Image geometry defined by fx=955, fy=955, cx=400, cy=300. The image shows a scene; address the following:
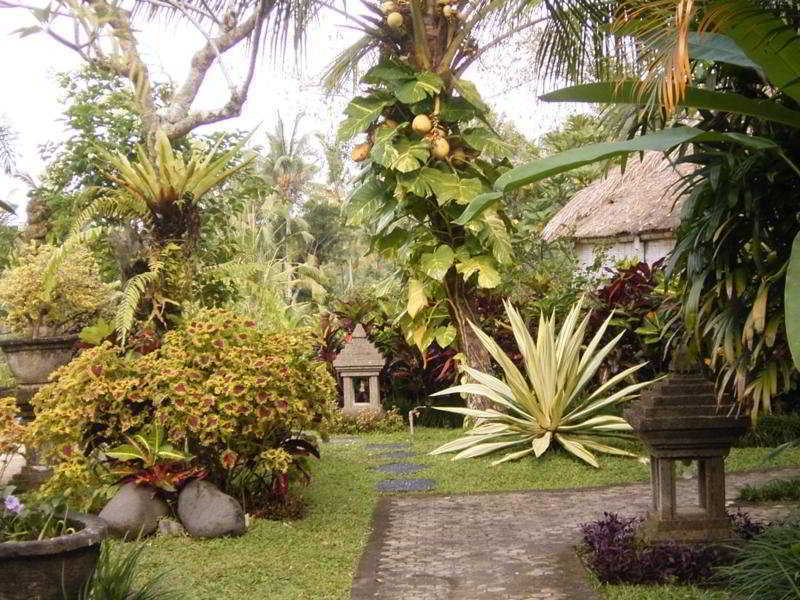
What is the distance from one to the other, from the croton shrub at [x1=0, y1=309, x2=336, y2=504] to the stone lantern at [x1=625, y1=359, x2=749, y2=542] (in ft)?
8.07

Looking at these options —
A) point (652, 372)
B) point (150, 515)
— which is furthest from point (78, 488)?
point (652, 372)

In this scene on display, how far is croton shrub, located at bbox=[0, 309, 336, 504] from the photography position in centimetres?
625

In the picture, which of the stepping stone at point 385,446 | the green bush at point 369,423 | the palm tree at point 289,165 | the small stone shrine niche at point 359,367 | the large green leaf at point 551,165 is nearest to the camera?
the large green leaf at point 551,165

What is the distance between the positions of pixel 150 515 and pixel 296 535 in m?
0.96

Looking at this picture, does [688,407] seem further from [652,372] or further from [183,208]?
[652,372]

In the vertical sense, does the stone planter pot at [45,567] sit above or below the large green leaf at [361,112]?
below

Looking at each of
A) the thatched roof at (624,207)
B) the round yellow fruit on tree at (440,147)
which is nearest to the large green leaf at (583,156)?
the round yellow fruit on tree at (440,147)

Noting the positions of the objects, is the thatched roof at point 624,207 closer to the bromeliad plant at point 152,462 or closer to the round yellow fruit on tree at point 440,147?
the round yellow fruit on tree at point 440,147

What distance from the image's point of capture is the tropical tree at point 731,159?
338 centimetres

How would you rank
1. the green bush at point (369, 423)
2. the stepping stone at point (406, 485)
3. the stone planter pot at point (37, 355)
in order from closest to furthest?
the stepping stone at point (406, 485) → the stone planter pot at point (37, 355) → the green bush at point (369, 423)

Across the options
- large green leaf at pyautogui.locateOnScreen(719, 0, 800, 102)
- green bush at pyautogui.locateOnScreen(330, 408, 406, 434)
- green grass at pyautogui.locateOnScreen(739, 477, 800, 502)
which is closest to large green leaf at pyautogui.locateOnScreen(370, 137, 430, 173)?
green bush at pyautogui.locateOnScreen(330, 408, 406, 434)

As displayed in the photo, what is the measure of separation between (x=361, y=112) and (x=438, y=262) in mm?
1649

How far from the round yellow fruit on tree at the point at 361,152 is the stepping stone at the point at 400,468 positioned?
302cm

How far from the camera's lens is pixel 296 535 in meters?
6.26
